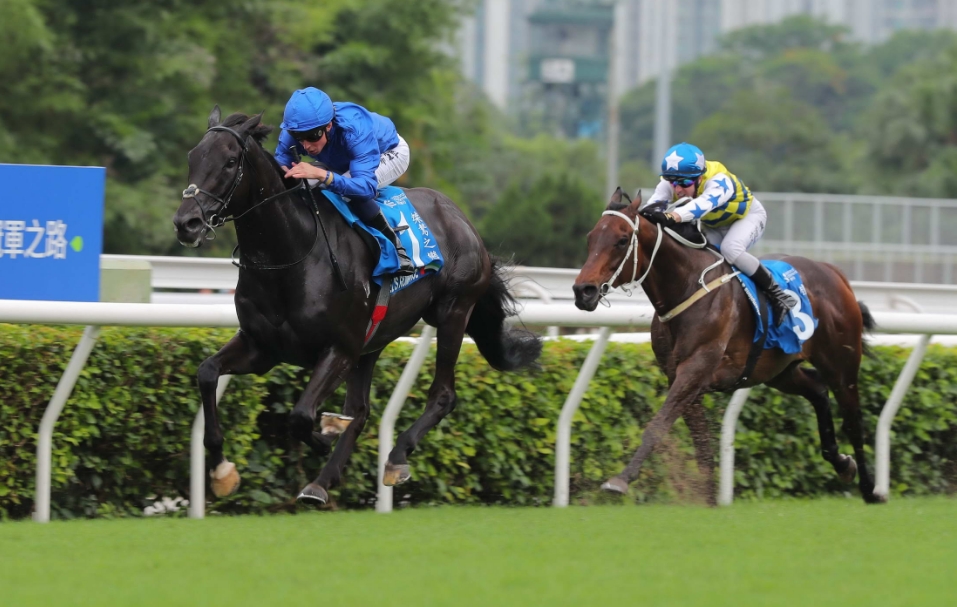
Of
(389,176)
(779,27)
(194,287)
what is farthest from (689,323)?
(779,27)

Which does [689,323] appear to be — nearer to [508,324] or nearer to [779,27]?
[508,324]

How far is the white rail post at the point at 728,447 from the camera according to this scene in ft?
22.1

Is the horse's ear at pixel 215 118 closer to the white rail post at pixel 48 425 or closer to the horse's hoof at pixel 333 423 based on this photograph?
the white rail post at pixel 48 425

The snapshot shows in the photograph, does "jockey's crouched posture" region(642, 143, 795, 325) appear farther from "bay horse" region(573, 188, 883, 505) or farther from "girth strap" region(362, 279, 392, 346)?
"girth strap" region(362, 279, 392, 346)

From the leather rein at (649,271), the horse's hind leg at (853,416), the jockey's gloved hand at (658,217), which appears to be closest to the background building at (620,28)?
the horse's hind leg at (853,416)

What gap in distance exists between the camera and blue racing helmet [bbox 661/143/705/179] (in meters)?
6.19

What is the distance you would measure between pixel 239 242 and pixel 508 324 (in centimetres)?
148

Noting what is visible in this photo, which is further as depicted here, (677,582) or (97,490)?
(97,490)

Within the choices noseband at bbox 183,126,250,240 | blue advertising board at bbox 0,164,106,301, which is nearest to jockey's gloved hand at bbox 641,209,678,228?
noseband at bbox 183,126,250,240

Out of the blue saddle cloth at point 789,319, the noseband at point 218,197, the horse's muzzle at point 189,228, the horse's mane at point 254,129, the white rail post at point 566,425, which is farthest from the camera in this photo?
the blue saddle cloth at point 789,319

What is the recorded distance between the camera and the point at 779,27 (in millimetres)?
94812

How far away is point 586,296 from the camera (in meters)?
5.72

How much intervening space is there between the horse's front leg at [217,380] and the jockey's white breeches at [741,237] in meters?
2.19

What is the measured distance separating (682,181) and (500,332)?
1.03 metres
